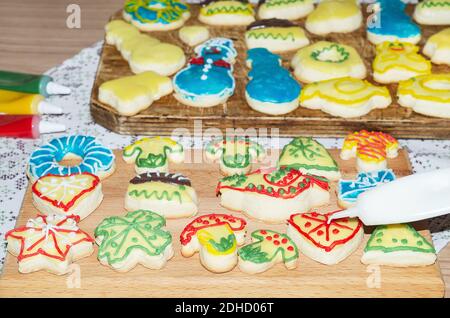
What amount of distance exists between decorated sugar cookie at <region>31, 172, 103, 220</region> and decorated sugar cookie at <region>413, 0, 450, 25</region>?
41.2 inches

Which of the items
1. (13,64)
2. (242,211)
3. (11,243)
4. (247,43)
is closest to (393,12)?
(247,43)

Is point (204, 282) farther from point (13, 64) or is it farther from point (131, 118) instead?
point (13, 64)

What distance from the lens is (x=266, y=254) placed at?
1264 mm

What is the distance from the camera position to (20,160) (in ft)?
5.25

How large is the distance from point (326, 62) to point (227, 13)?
347mm

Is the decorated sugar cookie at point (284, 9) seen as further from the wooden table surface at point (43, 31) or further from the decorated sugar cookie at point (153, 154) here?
the decorated sugar cookie at point (153, 154)

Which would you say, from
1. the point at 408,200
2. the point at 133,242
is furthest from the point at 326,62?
the point at 133,242

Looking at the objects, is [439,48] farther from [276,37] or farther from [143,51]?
[143,51]

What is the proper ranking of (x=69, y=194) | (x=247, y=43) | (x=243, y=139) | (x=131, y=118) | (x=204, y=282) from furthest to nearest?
(x=247, y=43)
(x=131, y=118)
(x=243, y=139)
(x=69, y=194)
(x=204, y=282)

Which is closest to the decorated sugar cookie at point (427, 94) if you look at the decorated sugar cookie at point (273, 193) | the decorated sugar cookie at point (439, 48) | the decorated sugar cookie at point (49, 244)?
the decorated sugar cookie at point (439, 48)

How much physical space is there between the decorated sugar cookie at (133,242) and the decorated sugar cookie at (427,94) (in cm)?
67

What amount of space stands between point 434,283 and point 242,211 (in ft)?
1.21

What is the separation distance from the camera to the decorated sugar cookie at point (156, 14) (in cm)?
195

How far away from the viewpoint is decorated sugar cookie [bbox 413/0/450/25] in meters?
1.97
